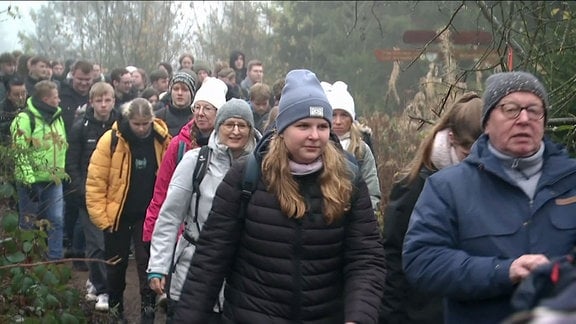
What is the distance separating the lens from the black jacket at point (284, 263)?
3770 millimetres

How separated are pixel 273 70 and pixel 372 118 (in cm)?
1327

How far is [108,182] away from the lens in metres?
7.06

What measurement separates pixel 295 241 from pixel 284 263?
11 cm

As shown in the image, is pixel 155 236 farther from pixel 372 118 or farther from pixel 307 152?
pixel 372 118

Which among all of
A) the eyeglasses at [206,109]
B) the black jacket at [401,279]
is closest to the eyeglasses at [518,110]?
the black jacket at [401,279]

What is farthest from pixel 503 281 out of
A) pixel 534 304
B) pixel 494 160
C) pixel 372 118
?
pixel 372 118

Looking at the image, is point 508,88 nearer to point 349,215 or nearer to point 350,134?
point 349,215

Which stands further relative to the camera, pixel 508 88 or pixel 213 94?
pixel 213 94

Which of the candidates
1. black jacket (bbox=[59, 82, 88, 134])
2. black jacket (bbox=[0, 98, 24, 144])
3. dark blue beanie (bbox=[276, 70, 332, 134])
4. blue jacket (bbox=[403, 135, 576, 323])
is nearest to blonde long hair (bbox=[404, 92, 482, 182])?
dark blue beanie (bbox=[276, 70, 332, 134])

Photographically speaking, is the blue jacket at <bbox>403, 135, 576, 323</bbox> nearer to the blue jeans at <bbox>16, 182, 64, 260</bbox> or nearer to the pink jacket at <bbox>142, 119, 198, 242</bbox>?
the pink jacket at <bbox>142, 119, 198, 242</bbox>

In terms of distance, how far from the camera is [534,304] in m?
2.05

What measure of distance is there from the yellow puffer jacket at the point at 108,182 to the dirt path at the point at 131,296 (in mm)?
536

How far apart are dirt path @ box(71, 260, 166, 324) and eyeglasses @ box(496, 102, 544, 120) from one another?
14.5ft

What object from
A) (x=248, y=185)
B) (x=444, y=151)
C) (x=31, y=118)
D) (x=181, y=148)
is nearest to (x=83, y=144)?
(x=31, y=118)
